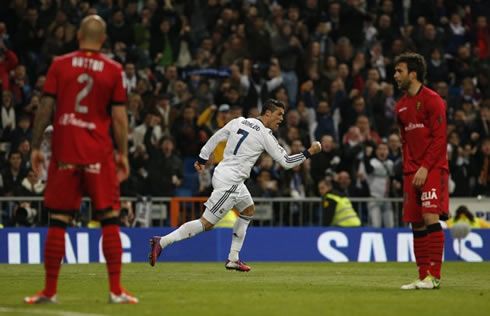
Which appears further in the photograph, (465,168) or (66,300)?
(465,168)

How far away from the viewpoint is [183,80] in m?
26.1

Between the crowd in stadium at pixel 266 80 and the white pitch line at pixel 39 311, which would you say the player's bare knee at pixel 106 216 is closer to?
the white pitch line at pixel 39 311

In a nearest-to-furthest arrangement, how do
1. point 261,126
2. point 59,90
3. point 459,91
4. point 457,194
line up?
point 59,90
point 261,126
point 457,194
point 459,91

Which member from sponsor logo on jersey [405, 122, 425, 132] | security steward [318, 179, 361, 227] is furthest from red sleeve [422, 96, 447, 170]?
security steward [318, 179, 361, 227]

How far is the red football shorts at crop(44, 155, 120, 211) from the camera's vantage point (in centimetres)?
1006

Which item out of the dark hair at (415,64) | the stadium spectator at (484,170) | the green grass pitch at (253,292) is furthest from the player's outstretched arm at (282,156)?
the stadium spectator at (484,170)

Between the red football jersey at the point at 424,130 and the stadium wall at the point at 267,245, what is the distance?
9.39 meters

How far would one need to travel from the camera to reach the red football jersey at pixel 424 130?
12.7 meters

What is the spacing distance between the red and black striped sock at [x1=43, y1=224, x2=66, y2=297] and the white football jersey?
21.4ft

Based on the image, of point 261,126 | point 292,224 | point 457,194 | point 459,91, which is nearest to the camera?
point 261,126

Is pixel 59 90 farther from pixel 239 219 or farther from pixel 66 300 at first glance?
pixel 239 219

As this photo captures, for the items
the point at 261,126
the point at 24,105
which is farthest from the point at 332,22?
the point at 261,126

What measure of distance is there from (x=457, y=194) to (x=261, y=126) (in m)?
9.65

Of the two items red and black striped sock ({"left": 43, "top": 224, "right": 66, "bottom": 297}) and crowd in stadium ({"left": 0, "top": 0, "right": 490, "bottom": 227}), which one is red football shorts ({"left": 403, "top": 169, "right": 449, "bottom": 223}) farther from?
crowd in stadium ({"left": 0, "top": 0, "right": 490, "bottom": 227})
